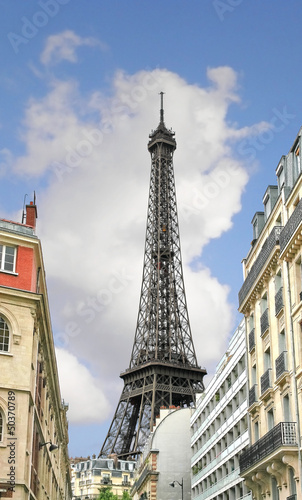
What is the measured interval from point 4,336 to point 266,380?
1360 cm

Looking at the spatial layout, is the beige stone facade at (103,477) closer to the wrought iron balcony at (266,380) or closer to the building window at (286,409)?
the wrought iron balcony at (266,380)

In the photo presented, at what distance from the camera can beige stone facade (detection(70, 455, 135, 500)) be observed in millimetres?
166875

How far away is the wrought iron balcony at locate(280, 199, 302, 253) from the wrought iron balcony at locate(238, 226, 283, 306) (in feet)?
3.66

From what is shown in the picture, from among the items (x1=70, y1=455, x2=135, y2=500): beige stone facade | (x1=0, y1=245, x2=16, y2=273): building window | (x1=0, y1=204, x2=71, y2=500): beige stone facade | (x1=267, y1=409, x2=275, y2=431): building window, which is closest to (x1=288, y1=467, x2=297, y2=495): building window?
(x1=267, y1=409, x2=275, y2=431): building window

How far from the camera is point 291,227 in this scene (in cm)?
3134

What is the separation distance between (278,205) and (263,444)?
11.8m

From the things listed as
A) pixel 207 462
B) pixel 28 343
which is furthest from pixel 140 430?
pixel 28 343

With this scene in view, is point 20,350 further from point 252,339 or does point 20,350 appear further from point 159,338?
point 159,338

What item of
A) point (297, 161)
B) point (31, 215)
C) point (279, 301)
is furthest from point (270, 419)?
point (31, 215)

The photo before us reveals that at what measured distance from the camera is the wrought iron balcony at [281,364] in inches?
1261

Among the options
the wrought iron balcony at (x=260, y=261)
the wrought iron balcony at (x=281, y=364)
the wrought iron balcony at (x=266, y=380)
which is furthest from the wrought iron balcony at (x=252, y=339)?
the wrought iron balcony at (x=281, y=364)

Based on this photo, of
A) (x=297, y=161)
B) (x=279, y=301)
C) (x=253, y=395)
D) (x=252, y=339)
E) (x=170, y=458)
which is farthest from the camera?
(x=170, y=458)

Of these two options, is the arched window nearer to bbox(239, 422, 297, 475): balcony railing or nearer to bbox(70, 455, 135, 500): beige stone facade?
bbox(239, 422, 297, 475): balcony railing

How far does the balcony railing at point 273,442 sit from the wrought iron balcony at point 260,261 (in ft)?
29.0
